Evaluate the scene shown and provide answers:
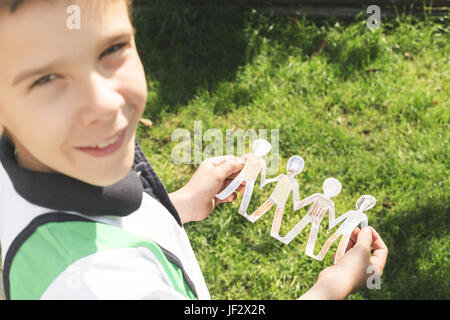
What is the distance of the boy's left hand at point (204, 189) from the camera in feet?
5.51

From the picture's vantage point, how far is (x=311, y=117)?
117 inches

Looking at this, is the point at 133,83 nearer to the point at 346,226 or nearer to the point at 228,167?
the point at 228,167

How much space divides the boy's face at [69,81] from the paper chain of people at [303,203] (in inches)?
26.8

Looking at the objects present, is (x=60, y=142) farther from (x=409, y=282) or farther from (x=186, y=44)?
(x=186, y=44)

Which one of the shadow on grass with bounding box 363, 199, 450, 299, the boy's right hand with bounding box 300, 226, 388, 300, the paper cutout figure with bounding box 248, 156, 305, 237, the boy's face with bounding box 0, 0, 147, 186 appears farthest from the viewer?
the shadow on grass with bounding box 363, 199, 450, 299

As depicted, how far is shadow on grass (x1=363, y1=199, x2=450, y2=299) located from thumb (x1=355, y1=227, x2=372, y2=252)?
0.91 metres

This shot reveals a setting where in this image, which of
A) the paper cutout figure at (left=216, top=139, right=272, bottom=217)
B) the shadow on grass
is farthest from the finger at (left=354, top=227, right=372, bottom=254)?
the shadow on grass

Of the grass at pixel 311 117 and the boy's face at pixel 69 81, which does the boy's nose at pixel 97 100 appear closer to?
the boy's face at pixel 69 81

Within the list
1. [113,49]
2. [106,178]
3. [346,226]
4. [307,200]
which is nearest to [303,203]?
[307,200]

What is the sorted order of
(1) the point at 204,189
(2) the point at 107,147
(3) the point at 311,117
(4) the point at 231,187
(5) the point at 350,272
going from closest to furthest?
1. (2) the point at 107,147
2. (5) the point at 350,272
3. (4) the point at 231,187
4. (1) the point at 204,189
5. (3) the point at 311,117

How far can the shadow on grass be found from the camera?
223 cm

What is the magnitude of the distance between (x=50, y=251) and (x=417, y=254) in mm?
2047

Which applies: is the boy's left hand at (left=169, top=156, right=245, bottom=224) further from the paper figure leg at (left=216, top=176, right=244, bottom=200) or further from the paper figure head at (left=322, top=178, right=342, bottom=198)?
the paper figure head at (left=322, top=178, right=342, bottom=198)
